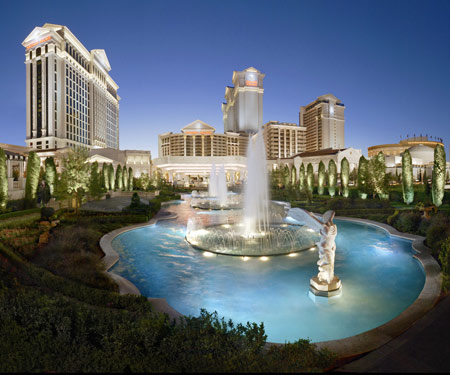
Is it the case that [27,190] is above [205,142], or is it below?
below

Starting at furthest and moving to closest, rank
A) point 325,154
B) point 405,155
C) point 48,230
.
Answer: point 325,154, point 405,155, point 48,230

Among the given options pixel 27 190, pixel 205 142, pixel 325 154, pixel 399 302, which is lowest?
pixel 399 302

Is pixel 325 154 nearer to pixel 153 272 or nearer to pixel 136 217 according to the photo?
pixel 136 217

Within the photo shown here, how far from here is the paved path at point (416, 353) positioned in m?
3.38

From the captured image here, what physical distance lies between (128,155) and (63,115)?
1323 inches

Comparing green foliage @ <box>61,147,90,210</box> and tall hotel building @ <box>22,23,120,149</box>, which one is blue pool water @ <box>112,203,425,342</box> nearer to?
green foliage @ <box>61,147,90,210</box>

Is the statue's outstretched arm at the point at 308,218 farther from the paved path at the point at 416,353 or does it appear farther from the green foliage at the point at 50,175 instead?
the green foliage at the point at 50,175

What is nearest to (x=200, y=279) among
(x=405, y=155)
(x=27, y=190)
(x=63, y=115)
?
(x=27, y=190)

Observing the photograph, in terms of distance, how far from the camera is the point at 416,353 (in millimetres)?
3672

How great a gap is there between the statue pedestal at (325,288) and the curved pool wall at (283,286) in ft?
0.59

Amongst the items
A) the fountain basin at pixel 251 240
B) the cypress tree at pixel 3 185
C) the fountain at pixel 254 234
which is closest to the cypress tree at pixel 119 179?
the cypress tree at pixel 3 185

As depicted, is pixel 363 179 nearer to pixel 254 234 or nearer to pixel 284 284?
pixel 254 234

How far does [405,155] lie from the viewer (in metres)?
24.0

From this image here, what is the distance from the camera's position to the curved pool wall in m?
5.94
